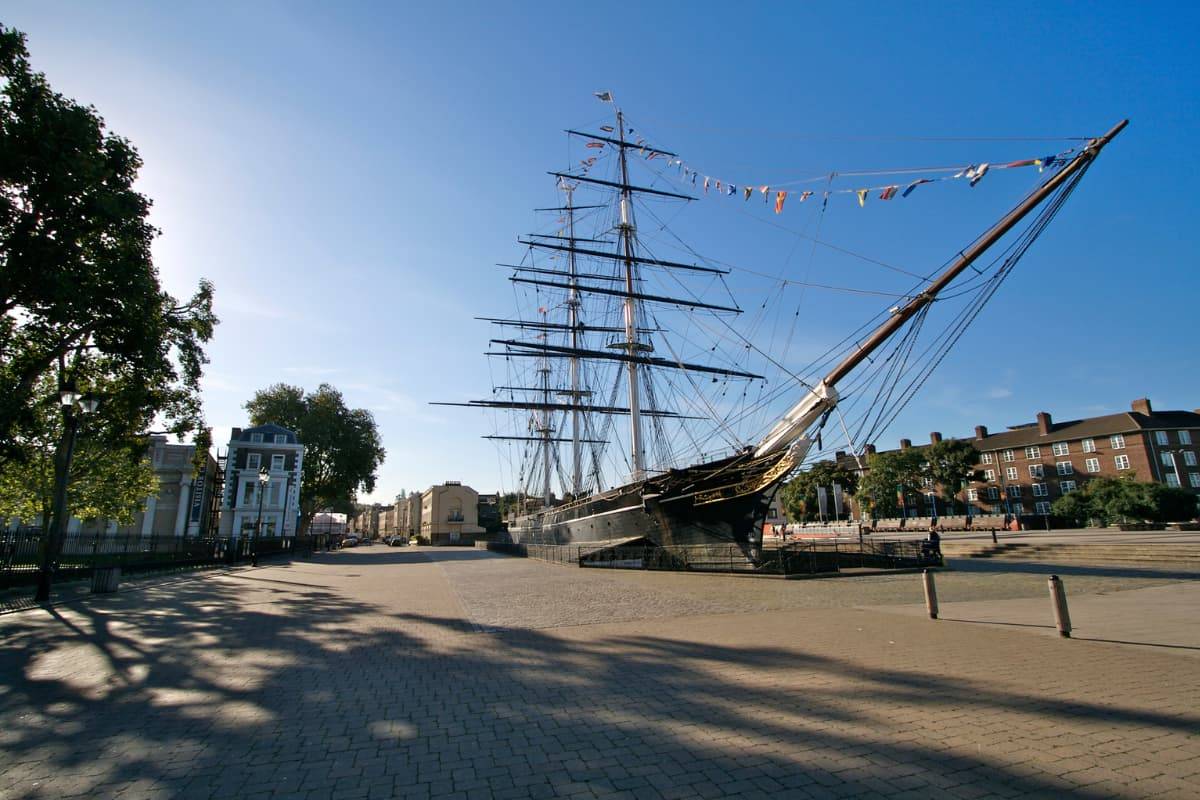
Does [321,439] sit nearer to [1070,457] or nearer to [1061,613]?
[1061,613]

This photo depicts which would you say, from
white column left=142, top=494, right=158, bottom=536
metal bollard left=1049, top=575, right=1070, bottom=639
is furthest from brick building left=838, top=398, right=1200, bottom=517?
white column left=142, top=494, right=158, bottom=536

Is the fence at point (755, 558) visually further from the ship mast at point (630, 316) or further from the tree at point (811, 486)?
the tree at point (811, 486)

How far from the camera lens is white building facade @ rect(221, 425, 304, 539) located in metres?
50.1

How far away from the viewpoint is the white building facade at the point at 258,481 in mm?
50094

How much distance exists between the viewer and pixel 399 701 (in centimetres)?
519

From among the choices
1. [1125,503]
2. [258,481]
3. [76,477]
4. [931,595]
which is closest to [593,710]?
[931,595]

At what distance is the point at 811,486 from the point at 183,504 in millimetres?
69244

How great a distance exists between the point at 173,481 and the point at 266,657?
44612 millimetres

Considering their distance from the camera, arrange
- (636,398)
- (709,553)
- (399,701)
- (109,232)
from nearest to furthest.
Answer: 1. (399,701)
2. (109,232)
3. (709,553)
4. (636,398)

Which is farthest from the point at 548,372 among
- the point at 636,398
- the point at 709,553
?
the point at 709,553

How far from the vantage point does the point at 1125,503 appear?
133 ft

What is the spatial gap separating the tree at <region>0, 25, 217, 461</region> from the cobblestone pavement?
8078mm

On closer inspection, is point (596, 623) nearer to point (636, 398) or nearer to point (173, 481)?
point (636, 398)

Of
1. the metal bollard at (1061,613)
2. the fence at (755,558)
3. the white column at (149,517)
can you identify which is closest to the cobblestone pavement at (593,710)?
the metal bollard at (1061,613)
